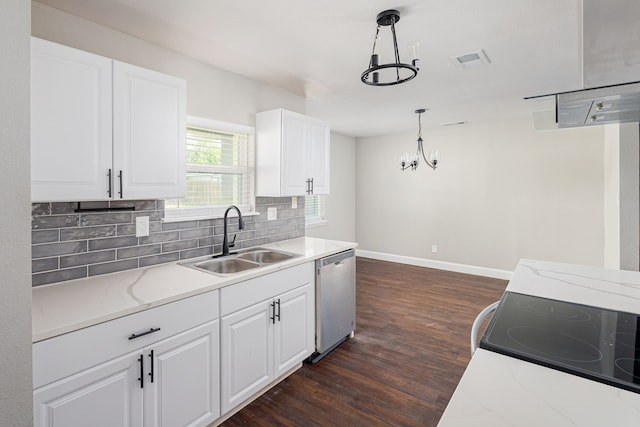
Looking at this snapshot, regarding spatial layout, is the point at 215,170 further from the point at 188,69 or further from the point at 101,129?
the point at 101,129

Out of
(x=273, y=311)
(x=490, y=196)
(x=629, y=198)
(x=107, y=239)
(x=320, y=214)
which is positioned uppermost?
(x=490, y=196)

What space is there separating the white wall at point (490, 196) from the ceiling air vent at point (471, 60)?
9.02 feet

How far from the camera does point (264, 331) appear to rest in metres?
2.14

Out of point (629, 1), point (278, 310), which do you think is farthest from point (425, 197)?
point (629, 1)

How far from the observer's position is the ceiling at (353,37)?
6.04ft

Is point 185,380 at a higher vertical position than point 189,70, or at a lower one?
lower

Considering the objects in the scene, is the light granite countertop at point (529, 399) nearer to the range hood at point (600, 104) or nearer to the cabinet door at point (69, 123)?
the range hood at point (600, 104)

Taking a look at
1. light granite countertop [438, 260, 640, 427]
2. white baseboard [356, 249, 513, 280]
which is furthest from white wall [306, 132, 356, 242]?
light granite countertop [438, 260, 640, 427]

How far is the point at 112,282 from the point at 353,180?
17.4 ft

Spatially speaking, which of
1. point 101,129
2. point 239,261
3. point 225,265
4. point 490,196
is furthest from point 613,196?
point 101,129

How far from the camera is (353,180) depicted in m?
6.66

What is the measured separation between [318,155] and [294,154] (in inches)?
15.4

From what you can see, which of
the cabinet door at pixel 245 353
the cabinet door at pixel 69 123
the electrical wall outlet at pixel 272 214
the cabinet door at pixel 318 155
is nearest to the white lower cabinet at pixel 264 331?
the cabinet door at pixel 245 353

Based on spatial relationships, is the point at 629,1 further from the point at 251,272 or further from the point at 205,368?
the point at 205,368
